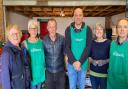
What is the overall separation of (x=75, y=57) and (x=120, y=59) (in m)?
0.61

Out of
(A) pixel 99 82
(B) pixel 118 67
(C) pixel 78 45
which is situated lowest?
(A) pixel 99 82

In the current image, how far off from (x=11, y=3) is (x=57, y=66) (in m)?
3.38

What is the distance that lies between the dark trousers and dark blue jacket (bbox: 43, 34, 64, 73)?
0.06 meters

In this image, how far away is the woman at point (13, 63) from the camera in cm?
254

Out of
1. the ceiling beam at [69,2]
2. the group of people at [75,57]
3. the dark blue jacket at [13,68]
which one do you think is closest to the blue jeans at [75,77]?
the group of people at [75,57]

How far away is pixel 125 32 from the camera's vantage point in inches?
108

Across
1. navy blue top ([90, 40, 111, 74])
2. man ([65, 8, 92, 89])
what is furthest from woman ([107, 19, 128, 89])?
man ([65, 8, 92, 89])

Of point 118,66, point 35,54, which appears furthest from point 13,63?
point 118,66

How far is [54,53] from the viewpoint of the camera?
3.11 m

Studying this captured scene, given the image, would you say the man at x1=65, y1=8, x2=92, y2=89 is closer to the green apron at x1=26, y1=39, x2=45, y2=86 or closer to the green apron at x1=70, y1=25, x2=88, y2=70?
the green apron at x1=70, y1=25, x2=88, y2=70

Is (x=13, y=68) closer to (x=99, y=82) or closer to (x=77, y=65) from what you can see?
(x=77, y=65)

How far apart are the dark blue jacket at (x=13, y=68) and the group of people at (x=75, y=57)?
23 mm

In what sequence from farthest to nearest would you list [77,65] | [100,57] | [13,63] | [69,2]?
[69,2]
[100,57]
[77,65]
[13,63]

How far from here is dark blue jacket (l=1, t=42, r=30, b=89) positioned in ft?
8.32
